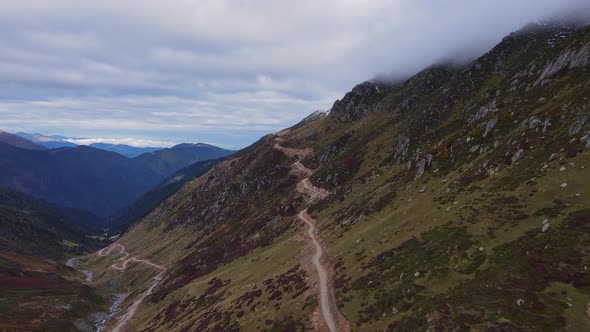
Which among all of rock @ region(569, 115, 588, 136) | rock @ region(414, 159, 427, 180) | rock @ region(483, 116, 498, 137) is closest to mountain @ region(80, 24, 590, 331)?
rock @ region(569, 115, 588, 136)

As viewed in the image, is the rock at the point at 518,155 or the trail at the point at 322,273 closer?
the trail at the point at 322,273

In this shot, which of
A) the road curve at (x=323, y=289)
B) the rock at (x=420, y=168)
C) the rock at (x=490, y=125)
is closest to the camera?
the road curve at (x=323, y=289)

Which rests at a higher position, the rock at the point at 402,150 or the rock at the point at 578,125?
the rock at the point at 578,125

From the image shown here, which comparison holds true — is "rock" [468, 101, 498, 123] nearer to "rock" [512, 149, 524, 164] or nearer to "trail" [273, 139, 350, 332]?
"rock" [512, 149, 524, 164]

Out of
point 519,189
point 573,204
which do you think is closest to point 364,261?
point 519,189

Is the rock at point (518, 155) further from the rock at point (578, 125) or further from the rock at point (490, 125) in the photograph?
the rock at point (490, 125)

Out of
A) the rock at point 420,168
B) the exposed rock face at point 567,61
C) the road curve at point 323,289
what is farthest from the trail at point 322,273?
the exposed rock face at point 567,61

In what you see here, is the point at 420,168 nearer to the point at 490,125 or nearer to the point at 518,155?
the point at 490,125

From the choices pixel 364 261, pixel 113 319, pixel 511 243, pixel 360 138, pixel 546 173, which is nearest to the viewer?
pixel 511 243

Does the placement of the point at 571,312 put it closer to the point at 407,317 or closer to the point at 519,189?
the point at 407,317
